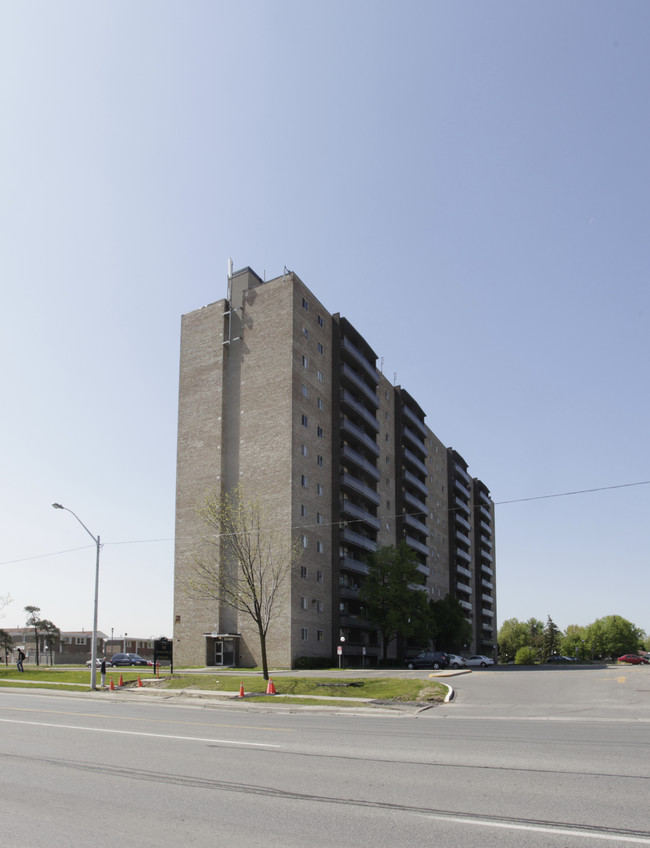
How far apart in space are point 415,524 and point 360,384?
23.5m

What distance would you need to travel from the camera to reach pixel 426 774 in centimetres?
982

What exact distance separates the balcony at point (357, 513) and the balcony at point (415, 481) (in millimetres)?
13194

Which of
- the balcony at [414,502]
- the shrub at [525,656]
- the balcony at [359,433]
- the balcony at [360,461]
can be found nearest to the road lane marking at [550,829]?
the balcony at [360,461]

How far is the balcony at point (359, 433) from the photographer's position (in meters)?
67.1

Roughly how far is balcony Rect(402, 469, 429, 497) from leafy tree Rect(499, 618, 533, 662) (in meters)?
91.3

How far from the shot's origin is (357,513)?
2635 inches

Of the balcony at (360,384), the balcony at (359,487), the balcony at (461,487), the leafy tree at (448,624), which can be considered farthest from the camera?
the balcony at (461,487)

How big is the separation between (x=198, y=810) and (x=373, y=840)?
2294 millimetres

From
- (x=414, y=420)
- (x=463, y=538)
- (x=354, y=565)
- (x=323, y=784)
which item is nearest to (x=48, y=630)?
(x=354, y=565)

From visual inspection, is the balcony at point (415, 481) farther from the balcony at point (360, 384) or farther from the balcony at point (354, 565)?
the balcony at point (354, 565)

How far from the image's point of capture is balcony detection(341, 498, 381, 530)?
2553 inches

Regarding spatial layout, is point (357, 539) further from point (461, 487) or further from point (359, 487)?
point (461, 487)

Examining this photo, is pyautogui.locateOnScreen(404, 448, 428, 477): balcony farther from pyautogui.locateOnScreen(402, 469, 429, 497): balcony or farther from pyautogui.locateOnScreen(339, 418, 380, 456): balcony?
pyautogui.locateOnScreen(339, 418, 380, 456): balcony

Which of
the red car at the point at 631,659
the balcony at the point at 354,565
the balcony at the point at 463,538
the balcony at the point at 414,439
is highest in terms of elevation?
the balcony at the point at 414,439
